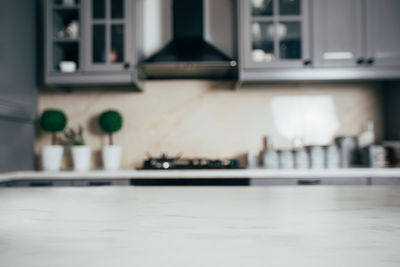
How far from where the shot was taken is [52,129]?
230 cm

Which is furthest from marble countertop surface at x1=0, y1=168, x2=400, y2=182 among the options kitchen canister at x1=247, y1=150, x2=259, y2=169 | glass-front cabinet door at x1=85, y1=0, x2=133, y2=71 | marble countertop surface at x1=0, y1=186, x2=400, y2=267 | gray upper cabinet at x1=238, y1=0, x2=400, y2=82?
marble countertop surface at x1=0, y1=186, x2=400, y2=267

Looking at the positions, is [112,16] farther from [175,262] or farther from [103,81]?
[175,262]

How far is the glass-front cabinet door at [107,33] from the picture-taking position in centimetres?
221

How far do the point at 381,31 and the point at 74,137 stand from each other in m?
2.48

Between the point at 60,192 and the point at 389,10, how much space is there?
246 centimetres

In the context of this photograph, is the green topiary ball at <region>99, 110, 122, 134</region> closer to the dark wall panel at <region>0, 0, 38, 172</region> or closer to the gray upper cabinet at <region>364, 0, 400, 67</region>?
the dark wall panel at <region>0, 0, 38, 172</region>

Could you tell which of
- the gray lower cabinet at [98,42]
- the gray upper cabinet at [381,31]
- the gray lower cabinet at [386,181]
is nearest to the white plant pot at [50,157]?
the gray lower cabinet at [98,42]

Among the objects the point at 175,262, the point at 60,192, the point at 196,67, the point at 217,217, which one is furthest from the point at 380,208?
the point at 196,67

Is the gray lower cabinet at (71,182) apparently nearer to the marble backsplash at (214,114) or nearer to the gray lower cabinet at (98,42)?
the marble backsplash at (214,114)

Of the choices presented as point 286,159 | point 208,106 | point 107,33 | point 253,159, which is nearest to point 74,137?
point 107,33

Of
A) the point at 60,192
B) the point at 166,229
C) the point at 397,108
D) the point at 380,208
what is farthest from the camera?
the point at 397,108

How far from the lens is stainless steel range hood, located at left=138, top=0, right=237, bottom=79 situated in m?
2.15

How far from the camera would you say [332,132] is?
98.9 inches

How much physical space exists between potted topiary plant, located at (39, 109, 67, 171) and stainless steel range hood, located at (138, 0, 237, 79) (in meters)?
0.75
